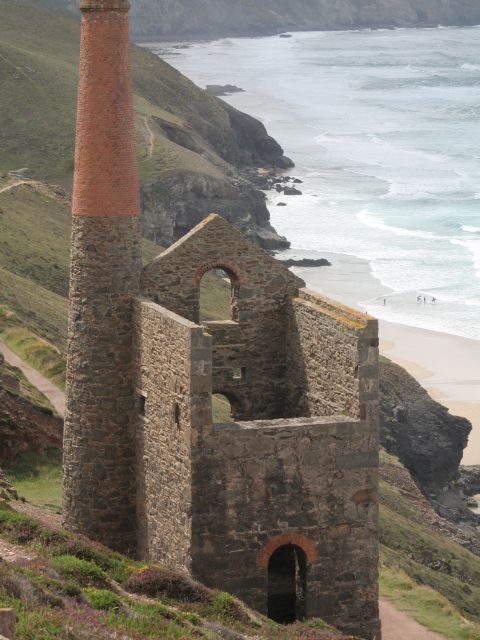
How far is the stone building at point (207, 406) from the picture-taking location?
22875 millimetres

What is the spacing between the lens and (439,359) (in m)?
65.3

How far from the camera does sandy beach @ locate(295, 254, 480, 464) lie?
60.0m

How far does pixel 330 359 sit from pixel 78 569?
6148 mm

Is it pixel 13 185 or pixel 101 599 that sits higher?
pixel 101 599

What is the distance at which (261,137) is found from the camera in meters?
126

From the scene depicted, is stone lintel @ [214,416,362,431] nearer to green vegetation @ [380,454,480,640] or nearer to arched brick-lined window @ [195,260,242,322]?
green vegetation @ [380,454,480,640]

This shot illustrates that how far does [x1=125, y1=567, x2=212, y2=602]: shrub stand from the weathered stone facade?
92 cm

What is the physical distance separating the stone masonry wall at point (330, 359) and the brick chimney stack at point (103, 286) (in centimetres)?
293

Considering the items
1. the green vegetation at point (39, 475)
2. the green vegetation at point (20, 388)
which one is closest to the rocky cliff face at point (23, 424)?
the green vegetation at point (20, 388)

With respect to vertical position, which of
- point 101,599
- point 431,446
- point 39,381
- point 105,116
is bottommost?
point 431,446

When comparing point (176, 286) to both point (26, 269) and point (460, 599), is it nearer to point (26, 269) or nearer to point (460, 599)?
point (460, 599)

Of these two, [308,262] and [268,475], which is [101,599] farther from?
[308,262]

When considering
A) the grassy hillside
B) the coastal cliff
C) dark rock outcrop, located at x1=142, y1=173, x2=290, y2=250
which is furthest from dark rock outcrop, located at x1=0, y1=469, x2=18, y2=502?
the grassy hillside

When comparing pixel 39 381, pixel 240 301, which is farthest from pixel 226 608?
pixel 39 381
